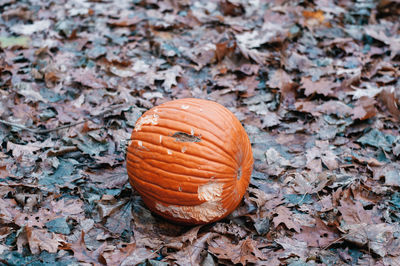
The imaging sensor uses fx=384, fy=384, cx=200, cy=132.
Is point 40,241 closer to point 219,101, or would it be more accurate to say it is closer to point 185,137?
point 185,137

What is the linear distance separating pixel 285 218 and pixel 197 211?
86 centimetres

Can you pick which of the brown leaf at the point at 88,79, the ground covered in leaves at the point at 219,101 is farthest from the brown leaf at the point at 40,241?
the brown leaf at the point at 88,79

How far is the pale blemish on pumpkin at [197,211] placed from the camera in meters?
3.24

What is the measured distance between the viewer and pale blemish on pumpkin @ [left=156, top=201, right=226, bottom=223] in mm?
3236

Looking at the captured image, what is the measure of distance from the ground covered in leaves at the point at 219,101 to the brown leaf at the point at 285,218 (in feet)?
0.04

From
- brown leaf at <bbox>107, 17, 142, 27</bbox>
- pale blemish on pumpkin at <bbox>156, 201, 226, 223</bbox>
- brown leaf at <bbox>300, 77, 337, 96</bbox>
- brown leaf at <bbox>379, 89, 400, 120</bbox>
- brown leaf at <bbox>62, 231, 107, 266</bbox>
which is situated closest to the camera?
brown leaf at <bbox>62, 231, 107, 266</bbox>

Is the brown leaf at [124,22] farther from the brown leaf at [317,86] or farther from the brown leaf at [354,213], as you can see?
the brown leaf at [354,213]

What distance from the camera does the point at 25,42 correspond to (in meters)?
6.07

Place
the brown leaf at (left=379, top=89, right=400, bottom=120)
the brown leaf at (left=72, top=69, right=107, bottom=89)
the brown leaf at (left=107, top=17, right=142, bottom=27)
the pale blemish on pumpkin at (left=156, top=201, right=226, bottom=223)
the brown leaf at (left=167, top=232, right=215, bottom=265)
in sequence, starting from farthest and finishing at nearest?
the brown leaf at (left=107, top=17, right=142, bottom=27) → the brown leaf at (left=72, top=69, right=107, bottom=89) → the brown leaf at (left=379, top=89, right=400, bottom=120) → the pale blemish on pumpkin at (left=156, top=201, right=226, bottom=223) → the brown leaf at (left=167, top=232, right=215, bottom=265)

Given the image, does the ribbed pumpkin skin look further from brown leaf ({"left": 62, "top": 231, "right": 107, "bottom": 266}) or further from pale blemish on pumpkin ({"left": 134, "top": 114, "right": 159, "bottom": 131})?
brown leaf ({"left": 62, "top": 231, "right": 107, "bottom": 266})

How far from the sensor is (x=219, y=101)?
522 cm

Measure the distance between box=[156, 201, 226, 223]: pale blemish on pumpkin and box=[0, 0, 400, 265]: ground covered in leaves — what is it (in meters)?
0.18

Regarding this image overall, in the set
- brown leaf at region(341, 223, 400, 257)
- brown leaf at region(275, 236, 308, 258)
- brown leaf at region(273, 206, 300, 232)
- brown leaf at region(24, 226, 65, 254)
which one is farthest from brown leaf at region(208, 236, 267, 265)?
brown leaf at region(24, 226, 65, 254)

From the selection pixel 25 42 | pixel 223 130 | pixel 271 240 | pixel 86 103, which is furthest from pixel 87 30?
pixel 271 240
